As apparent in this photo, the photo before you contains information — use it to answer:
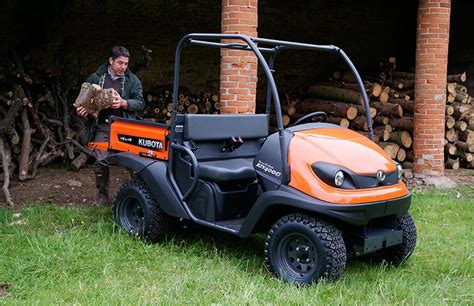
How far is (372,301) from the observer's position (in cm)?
376

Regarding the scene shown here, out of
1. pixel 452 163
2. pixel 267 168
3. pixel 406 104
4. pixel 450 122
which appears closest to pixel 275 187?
pixel 267 168

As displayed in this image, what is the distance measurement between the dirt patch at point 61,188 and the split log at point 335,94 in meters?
4.26

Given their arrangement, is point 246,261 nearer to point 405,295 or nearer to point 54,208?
point 405,295

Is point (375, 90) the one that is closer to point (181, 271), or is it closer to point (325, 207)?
point (325, 207)

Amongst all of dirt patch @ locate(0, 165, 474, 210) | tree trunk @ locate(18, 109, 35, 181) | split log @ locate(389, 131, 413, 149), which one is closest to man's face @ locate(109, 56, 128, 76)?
dirt patch @ locate(0, 165, 474, 210)

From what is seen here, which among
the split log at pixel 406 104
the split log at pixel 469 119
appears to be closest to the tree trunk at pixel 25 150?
the split log at pixel 406 104

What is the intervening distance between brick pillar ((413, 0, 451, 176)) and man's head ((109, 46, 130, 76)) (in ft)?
15.6

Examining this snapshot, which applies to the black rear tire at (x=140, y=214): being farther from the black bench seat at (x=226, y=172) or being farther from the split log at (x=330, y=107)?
the split log at (x=330, y=107)

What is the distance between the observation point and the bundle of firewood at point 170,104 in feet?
32.6

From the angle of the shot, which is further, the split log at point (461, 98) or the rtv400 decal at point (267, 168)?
the split log at point (461, 98)

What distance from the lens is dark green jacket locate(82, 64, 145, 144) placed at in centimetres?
568

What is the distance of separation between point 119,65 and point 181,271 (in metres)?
2.31

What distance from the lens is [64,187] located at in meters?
7.15

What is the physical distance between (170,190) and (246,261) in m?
0.84
